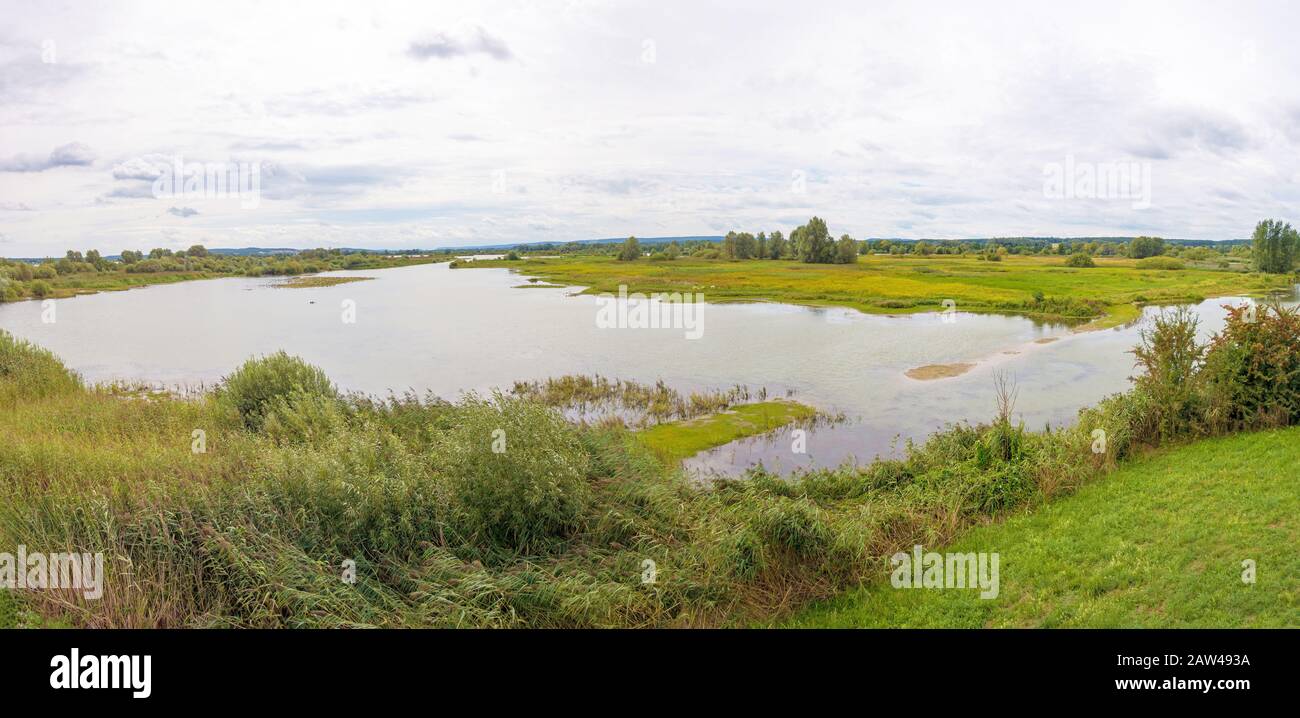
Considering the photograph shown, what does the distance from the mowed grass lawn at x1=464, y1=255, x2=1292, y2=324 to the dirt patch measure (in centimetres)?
2113

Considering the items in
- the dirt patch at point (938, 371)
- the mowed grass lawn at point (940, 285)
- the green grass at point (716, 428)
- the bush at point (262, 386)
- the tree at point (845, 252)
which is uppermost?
the tree at point (845, 252)

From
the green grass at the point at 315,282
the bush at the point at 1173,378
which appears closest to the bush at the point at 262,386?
the bush at the point at 1173,378

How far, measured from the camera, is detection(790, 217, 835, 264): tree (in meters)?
106

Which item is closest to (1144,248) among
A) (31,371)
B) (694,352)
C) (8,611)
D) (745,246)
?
(745,246)

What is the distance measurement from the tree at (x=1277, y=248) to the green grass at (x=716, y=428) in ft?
316

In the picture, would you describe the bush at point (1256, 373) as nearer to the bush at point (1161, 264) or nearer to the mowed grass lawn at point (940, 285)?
the mowed grass lawn at point (940, 285)

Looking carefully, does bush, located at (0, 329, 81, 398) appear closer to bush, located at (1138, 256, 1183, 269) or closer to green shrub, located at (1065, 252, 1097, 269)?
green shrub, located at (1065, 252, 1097, 269)

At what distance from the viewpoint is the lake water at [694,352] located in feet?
73.2

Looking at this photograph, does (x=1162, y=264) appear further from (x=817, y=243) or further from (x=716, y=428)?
(x=716, y=428)

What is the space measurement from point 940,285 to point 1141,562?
6138cm

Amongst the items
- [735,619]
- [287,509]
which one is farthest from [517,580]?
[287,509]
